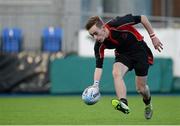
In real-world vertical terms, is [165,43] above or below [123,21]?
below

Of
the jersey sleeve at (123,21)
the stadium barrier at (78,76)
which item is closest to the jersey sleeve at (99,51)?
the jersey sleeve at (123,21)

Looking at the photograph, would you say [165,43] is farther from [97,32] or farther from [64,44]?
[97,32]

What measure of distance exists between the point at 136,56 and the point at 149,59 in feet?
1.07

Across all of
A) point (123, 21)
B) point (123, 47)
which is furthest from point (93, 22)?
point (123, 47)

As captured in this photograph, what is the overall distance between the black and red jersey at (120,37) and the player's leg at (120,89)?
291mm

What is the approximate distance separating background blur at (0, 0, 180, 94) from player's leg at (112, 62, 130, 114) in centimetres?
1040

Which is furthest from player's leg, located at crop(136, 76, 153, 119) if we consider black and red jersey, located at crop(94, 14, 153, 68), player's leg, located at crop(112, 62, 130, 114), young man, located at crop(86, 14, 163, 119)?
black and red jersey, located at crop(94, 14, 153, 68)

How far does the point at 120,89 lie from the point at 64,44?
13.6 metres

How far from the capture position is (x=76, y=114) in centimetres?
1463

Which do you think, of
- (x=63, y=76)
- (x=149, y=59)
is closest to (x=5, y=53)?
(x=63, y=76)

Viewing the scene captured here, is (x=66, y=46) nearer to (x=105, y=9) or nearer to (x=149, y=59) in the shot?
(x=105, y=9)

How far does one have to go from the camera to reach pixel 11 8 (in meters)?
27.0

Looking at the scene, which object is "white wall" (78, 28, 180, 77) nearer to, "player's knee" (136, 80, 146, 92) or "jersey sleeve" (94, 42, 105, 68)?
"player's knee" (136, 80, 146, 92)

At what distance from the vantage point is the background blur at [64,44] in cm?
2269
